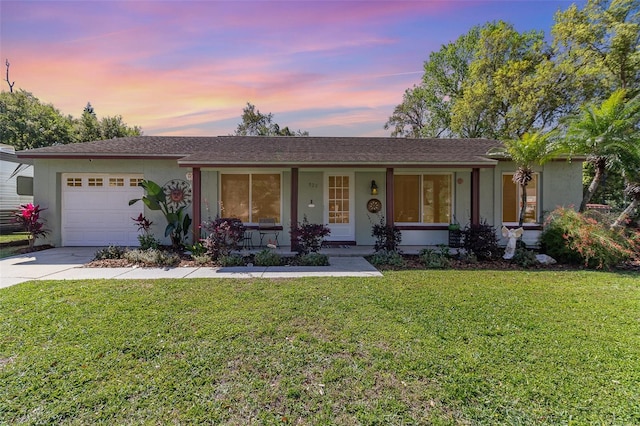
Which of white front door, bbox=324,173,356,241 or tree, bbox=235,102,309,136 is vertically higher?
tree, bbox=235,102,309,136

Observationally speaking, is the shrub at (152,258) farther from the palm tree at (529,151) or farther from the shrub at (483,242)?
the palm tree at (529,151)

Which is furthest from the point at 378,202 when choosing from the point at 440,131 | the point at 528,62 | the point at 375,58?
the point at 440,131

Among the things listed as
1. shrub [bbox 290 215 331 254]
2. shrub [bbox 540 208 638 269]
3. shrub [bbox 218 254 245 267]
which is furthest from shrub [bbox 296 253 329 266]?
shrub [bbox 540 208 638 269]

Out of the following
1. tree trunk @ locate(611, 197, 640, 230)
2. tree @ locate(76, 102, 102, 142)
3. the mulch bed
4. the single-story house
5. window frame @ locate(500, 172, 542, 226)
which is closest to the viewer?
the mulch bed

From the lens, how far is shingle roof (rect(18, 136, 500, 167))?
8.30 meters

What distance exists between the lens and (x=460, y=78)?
23.4 metres

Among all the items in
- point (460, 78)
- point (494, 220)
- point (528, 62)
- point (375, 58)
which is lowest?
point (494, 220)

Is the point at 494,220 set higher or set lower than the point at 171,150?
lower

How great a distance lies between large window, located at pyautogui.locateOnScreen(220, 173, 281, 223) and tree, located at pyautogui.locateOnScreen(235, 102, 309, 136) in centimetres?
2297

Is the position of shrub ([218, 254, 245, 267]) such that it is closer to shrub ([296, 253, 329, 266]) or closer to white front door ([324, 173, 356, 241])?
shrub ([296, 253, 329, 266])

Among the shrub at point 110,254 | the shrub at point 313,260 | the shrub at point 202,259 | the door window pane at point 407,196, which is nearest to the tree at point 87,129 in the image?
the shrub at point 110,254

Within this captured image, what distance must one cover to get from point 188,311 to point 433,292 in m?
4.02

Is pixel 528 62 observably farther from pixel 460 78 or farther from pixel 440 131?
pixel 440 131

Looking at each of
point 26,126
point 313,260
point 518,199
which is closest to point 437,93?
point 518,199
